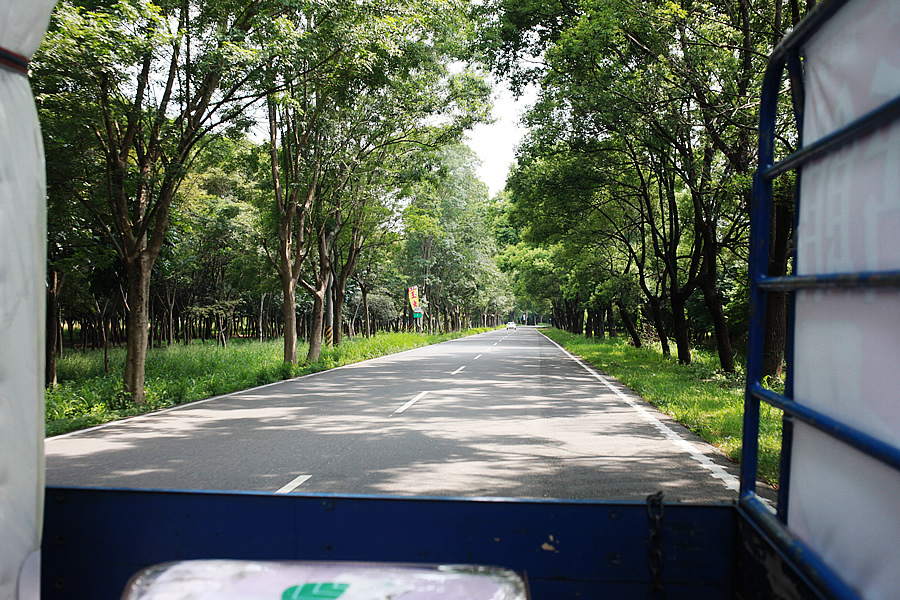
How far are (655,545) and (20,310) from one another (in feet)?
6.82

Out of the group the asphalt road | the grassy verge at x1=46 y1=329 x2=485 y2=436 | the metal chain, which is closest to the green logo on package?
the metal chain

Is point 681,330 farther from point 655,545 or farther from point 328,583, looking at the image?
point 328,583

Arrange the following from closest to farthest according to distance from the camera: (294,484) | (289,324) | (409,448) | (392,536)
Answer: (392,536) → (294,484) → (409,448) → (289,324)

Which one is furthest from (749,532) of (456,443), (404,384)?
(404,384)

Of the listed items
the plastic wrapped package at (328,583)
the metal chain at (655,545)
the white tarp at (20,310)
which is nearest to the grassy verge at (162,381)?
the white tarp at (20,310)

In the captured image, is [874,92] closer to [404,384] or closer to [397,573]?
[397,573]

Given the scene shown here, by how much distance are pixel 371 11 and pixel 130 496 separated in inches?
476

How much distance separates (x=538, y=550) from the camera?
2.25 metres

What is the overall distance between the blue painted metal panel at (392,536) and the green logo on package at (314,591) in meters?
0.66

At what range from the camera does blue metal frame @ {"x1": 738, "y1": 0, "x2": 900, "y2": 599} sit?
1.46 m

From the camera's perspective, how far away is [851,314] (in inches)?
63.5

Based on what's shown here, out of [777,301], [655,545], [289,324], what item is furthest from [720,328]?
[655,545]

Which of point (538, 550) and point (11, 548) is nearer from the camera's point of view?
point (11, 548)

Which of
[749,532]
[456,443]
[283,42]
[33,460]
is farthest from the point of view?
[283,42]
